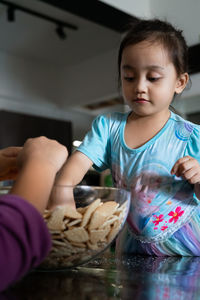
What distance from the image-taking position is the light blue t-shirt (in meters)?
0.83

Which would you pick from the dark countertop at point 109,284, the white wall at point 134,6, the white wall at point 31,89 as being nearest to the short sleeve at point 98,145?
the dark countertop at point 109,284

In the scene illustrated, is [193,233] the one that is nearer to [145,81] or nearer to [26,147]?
[145,81]

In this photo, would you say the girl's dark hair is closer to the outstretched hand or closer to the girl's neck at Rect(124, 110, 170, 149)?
the girl's neck at Rect(124, 110, 170, 149)

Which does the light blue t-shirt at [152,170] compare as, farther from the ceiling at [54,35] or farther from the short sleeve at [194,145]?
the ceiling at [54,35]

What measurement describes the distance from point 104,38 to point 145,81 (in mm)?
3428

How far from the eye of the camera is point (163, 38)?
2.97 feet

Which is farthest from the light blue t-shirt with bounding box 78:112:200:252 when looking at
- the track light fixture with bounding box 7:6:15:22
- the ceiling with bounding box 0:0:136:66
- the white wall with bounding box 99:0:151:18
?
the track light fixture with bounding box 7:6:15:22

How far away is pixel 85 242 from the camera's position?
18.4 inches

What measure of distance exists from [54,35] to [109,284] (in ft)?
12.8

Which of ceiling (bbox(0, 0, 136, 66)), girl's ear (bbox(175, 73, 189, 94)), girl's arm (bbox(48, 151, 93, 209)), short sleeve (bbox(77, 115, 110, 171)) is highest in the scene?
ceiling (bbox(0, 0, 136, 66))

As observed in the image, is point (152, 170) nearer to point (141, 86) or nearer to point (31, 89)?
point (141, 86)

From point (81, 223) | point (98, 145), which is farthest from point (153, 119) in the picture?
point (81, 223)

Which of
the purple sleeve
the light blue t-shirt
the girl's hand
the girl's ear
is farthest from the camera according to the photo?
the girl's ear

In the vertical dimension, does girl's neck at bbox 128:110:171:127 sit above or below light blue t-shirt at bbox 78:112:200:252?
above
